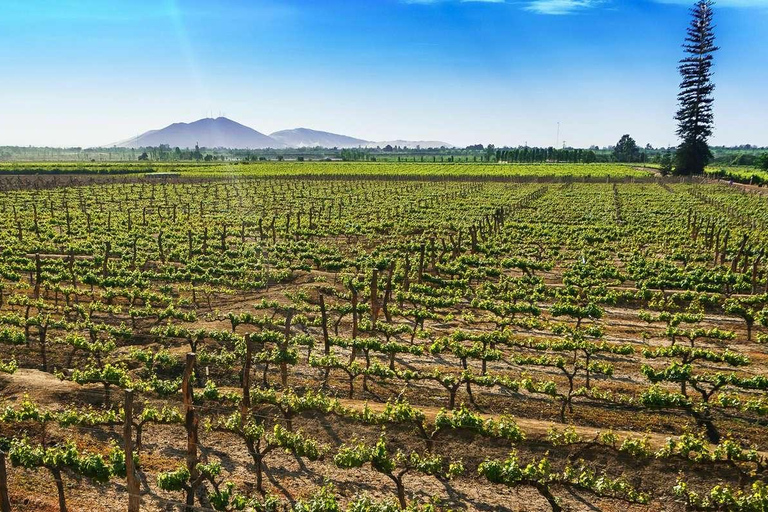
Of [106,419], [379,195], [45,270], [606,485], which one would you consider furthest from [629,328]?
[379,195]

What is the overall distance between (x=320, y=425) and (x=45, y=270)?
19.1 metres

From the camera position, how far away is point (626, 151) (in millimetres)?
178875

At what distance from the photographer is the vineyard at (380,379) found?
1075 centimetres

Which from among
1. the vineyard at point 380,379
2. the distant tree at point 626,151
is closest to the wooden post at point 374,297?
the vineyard at point 380,379

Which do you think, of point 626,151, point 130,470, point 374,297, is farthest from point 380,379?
point 626,151

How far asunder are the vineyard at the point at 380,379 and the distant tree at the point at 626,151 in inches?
5954

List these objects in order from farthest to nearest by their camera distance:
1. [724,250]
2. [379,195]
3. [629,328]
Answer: [379,195], [724,250], [629,328]

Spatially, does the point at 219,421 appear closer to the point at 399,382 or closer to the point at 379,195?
the point at 399,382

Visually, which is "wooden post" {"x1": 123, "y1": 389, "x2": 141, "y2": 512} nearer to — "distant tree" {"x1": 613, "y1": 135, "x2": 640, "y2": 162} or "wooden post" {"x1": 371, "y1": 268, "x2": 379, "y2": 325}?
"wooden post" {"x1": 371, "y1": 268, "x2": 379, "y2": 325}

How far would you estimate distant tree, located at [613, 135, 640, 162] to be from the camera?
174000 millimetres

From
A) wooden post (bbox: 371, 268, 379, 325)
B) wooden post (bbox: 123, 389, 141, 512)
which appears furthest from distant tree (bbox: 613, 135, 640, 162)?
wooden post (bbox: 123, 389, 141, 512)

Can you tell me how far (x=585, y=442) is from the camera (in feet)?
38.9

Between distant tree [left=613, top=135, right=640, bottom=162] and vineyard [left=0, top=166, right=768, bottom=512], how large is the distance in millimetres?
151231

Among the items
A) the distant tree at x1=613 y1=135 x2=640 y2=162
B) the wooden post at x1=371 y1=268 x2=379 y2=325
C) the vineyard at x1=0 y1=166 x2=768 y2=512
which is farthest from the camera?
the distant tree at x1=613 y1=135 x2=640 y2=162
